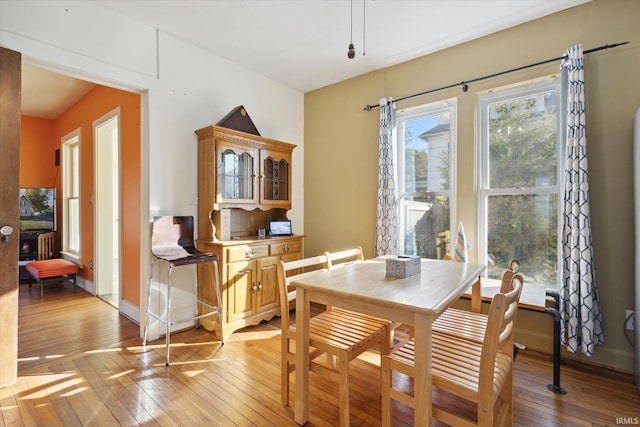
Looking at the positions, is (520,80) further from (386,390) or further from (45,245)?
(45,245)

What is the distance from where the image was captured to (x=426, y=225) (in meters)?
3.32

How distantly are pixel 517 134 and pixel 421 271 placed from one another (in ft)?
5.66

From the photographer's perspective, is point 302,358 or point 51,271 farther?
point 51,271

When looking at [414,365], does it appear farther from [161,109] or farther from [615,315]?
[161,109]

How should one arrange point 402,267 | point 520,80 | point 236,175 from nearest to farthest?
point 402,267
point 520,80
point 236,175

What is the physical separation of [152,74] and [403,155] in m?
2.57

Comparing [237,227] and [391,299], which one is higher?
[237,227]

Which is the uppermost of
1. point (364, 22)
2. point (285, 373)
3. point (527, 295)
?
point (364, 22)

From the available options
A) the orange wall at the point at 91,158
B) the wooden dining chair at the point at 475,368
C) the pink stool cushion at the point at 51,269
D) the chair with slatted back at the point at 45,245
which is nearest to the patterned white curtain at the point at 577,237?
the wooden dining chair at the point at 475,368

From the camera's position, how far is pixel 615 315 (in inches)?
91.7

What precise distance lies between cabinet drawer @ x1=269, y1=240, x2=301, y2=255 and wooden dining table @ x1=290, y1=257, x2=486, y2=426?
131 cm

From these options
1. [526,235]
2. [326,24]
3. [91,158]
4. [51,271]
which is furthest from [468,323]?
[51,271]

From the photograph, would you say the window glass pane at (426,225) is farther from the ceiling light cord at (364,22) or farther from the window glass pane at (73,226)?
the window glass pane at (73,226)

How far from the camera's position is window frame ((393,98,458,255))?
122 inches
